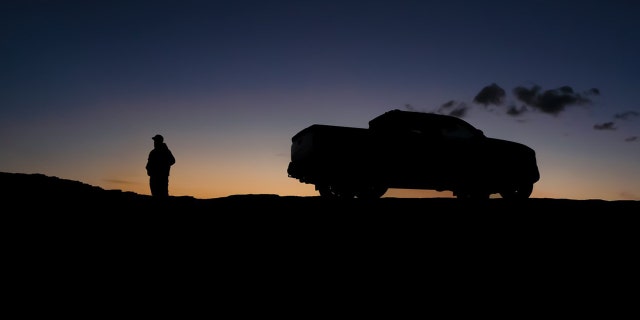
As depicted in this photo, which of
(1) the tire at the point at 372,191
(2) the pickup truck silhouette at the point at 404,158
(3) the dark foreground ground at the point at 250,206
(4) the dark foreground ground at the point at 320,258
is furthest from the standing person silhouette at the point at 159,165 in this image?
(1) the tire at the point at 372,191

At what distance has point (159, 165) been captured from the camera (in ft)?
32.9

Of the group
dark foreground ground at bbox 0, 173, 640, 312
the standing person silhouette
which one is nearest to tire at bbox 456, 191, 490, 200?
dark foreground ground at bbox 0, 173, 640, 312

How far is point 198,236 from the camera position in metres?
5.34

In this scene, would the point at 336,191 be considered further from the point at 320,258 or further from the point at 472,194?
the point at 320,258

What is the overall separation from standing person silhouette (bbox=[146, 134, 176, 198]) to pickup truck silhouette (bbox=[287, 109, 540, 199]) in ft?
8.69

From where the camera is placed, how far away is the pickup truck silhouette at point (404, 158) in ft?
31.5

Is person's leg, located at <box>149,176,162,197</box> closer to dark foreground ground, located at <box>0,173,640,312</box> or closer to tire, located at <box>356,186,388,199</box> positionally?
dark foreground ground, located at <box>0,173,640,312</box>

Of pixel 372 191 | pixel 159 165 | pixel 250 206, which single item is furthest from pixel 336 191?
pixel 159 165

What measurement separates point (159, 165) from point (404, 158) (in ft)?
17.1

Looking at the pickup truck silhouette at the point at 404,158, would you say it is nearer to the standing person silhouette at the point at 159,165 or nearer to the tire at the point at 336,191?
the tire at the point at 336,191

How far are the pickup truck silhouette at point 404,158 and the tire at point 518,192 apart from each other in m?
0.15

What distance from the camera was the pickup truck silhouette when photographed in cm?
960

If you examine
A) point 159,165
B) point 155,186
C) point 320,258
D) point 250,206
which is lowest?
point 320,258

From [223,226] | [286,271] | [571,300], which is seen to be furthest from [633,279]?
[223,226]
